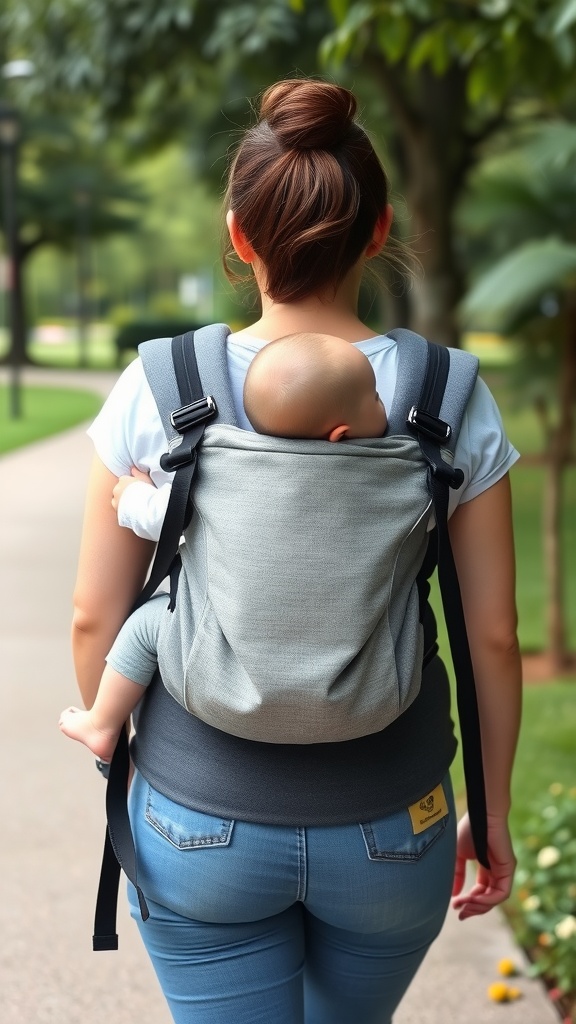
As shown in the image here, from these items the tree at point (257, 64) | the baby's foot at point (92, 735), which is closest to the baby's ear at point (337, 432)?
the baby's foot at point (92, 735)

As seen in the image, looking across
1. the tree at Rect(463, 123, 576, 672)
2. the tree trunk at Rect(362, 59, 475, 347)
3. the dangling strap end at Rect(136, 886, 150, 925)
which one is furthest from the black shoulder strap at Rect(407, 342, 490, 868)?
the tree trunk at Rect(362, 59, 475, 347)

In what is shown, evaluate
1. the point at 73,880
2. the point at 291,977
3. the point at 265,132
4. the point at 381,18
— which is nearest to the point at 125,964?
the point at 73,880

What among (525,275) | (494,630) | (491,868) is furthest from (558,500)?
(494,630)

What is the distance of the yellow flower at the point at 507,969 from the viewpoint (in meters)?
3.20

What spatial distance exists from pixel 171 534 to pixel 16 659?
5.01m

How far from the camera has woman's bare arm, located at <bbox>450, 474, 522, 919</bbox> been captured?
1706mm

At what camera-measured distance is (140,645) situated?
65.2 inches

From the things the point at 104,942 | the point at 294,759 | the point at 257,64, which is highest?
the point at 294,759

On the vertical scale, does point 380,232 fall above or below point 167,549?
above

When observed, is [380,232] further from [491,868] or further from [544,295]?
[544,295]

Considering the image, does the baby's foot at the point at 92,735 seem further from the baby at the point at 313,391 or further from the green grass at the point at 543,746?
the green grass at the point at 543,746

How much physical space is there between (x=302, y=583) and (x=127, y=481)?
31 cm

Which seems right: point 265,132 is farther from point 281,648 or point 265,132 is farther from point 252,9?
point 252,9

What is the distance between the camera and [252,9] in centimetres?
985
